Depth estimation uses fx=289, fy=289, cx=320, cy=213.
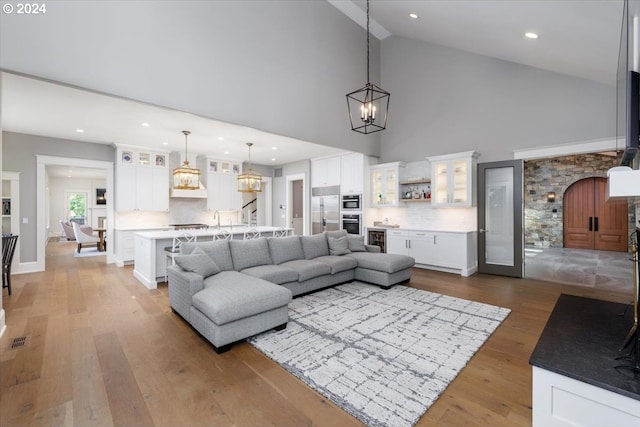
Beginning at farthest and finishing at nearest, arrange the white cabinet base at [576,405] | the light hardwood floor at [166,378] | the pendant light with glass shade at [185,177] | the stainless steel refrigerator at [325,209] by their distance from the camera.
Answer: the stainless steel refrigerator at [325,209], the pendant light with glass shade at [185,177], the light hardwood floor at [166,378], the white cabinet base at [576,405]

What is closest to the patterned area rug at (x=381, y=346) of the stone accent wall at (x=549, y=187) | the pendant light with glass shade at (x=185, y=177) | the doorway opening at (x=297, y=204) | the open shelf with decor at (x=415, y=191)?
the open shelf with decor at (x=415, y=191)

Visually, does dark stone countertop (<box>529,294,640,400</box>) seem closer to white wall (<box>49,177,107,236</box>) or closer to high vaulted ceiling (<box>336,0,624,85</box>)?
high vaulted ceiling (<box>336,0,624,85</box>)

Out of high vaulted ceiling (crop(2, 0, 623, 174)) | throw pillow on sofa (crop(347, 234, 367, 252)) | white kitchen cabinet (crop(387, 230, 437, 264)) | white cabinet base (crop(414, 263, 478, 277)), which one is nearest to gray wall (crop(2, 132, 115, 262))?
high vaulted ceiling (crop(2, 0, 623, 174))

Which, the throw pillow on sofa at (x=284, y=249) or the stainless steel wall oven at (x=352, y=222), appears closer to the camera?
the throw pillow on sofa at (x=284, y=249)

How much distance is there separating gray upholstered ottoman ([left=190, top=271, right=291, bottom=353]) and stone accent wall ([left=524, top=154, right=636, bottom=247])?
911 centimetres

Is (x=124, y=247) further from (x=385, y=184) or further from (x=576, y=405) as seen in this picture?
(x=576, y=405)

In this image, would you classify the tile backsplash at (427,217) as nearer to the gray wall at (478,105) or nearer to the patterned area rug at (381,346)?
the gray wall at (478,105)

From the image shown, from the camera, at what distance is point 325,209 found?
26.8 feet

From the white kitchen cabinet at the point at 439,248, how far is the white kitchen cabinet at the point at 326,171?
2284mm

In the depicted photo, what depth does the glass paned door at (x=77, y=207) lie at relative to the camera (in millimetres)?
12914

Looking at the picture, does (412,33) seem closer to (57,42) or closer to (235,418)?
(57,42)

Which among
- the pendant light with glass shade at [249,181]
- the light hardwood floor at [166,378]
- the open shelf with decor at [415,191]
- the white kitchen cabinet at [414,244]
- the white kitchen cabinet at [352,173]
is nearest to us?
the light hardwood floor at [166,378]

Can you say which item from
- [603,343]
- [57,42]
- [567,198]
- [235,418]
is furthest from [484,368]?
[567,198]

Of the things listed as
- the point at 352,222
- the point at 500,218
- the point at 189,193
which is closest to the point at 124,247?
the point at 189,193
